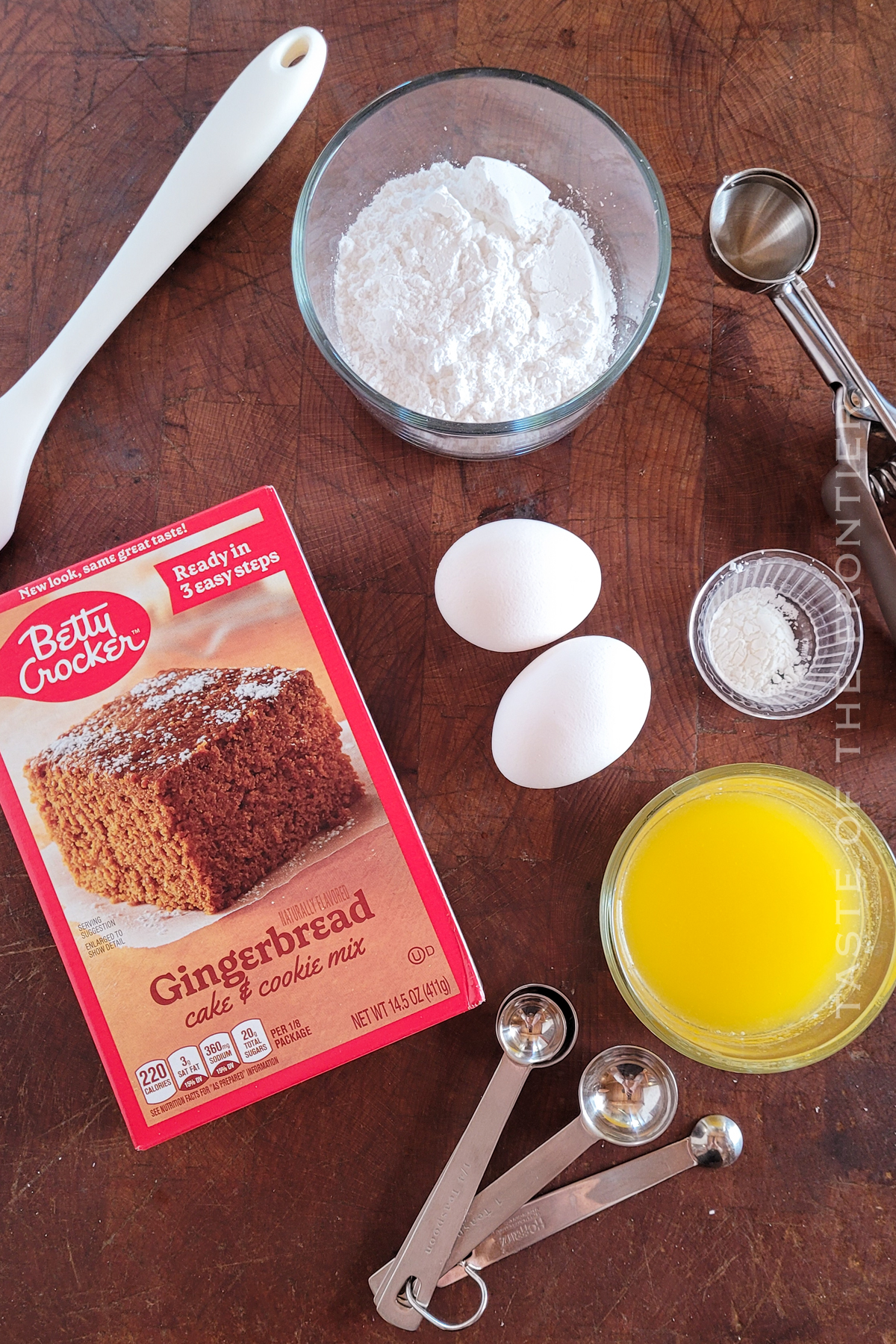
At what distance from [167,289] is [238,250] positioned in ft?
0.26

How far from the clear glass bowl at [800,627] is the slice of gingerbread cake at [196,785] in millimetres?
340

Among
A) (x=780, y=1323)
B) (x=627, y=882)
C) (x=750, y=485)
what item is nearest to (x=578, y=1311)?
(x=780, y=1323)

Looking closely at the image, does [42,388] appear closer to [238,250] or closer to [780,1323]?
[238,250]

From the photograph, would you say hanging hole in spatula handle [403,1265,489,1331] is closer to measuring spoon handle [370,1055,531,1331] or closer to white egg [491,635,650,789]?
measuring spoon handle [370,1055,531,1331]

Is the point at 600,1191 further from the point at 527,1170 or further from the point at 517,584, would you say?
the point at 517,584

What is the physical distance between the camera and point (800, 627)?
0.78 meters

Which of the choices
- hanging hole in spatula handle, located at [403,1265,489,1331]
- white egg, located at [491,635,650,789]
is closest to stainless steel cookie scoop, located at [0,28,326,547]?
Result: white egg, located at [491,635,650,789]

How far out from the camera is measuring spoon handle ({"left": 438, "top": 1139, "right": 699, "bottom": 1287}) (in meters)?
0.73

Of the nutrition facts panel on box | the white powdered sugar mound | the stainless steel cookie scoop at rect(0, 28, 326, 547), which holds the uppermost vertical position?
the stainless steel cookie scoop at rect(0, 28, 326, 547)

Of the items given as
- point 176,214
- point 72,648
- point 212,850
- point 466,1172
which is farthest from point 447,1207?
point 176,214

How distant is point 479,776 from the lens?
0.76 metres

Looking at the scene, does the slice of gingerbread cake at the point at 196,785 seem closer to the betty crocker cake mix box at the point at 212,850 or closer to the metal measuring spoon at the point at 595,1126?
the betty crocker cake mix box at the point at 212,850

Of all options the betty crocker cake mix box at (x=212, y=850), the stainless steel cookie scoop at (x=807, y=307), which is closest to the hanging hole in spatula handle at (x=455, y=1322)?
the betty crocker cake mix box at (x=212, y=850)

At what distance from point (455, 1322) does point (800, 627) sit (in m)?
0.69
